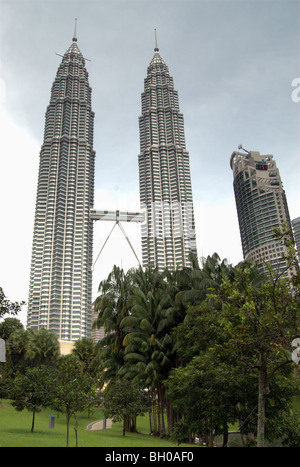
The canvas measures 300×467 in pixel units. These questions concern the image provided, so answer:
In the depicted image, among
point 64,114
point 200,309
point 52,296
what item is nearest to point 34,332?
point 200,309

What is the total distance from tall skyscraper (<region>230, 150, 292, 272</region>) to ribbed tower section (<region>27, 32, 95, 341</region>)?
68803mm

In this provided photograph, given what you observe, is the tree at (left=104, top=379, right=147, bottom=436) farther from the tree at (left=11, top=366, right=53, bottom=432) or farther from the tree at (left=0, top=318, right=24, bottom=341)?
the tree at (left=0, top=318, right=24, bottom=341)

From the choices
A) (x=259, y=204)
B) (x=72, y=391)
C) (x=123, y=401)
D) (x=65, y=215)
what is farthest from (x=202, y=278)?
(x=65, y=215)

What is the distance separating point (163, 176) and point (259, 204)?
47.8m

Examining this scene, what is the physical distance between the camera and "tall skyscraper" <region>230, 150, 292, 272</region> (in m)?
132

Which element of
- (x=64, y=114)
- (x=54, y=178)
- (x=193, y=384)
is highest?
(x=64, y=114)

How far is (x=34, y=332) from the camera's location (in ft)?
162

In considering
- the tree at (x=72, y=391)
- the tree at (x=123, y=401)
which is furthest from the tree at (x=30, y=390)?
the tree at (x=72, y=391)

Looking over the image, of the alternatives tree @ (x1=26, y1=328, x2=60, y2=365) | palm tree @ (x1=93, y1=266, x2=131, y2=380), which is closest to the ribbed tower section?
tree @ (x1=26, y1=328, x2=60, y2=365)

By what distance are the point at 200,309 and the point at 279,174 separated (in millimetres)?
135240

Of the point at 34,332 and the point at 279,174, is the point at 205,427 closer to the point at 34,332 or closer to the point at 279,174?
the point at 34,332

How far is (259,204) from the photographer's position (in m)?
137
